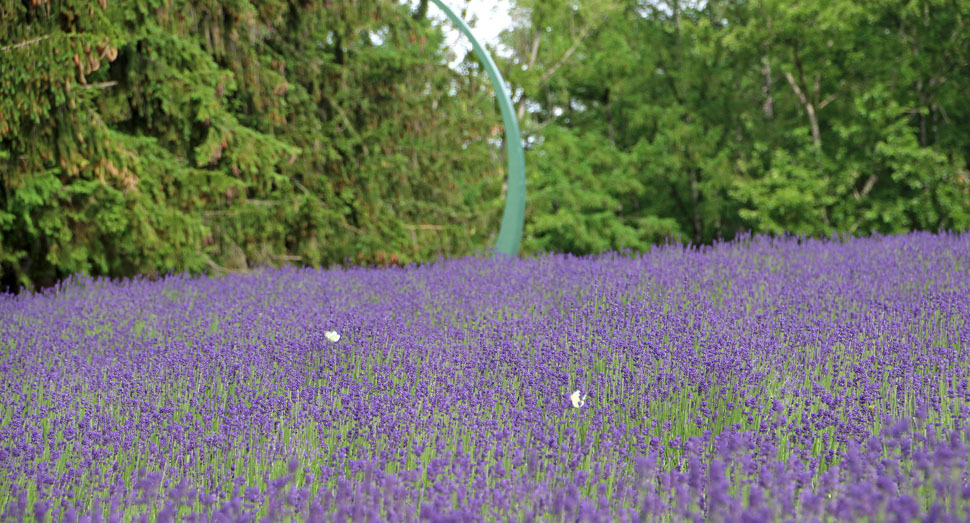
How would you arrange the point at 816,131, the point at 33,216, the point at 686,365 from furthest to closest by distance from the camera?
1. the point at 816,131
2. the point at 33,216
3. the point at 686,365

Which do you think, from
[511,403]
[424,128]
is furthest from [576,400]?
[424,128]

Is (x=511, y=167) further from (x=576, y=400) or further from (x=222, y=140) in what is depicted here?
(x=576, y=400)

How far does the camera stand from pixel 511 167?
1161 cm

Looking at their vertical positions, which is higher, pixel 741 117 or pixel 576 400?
pixel 741 117

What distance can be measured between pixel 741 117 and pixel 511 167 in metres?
14.7

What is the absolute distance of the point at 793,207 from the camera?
1953 centimetres

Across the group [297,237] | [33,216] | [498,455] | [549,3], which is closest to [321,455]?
[498,455]

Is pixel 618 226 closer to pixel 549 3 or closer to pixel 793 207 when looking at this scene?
pixel 793 207

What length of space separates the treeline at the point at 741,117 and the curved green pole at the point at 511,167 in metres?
6.71

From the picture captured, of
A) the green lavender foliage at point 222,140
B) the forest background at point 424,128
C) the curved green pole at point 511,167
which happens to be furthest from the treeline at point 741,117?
the curved green pole at point 511,167

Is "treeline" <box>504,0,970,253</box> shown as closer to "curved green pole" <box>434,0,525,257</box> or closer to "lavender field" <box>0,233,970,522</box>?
"curved green pole" <box>434,0,525,257</box>

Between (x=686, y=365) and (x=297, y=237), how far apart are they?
10066 millimetres

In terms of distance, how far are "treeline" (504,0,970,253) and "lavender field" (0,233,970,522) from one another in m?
12.4

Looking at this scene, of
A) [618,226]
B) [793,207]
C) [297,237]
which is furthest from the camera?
[618,226]
